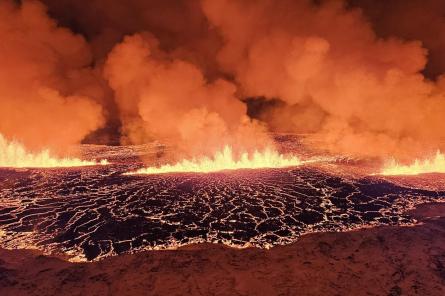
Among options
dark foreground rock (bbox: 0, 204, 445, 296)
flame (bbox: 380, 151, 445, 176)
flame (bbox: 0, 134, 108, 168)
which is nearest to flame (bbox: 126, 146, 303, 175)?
flame (bbox: 380, 151, 445, 176)

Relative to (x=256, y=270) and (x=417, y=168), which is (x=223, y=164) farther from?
(x=256, y=270)

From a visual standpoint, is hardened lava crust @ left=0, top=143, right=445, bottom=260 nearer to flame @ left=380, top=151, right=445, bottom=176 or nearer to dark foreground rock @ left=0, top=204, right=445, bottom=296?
dark foreground rock @ left=0, top=204, right=445, bottom=296

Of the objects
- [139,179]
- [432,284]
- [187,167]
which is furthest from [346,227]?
[187,167]

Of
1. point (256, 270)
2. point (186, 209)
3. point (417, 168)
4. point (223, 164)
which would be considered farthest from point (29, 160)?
point (417, 168)

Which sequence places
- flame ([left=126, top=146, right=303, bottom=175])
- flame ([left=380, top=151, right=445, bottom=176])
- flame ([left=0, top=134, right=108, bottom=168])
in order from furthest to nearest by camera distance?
flame ([left=0, top=134, right=108, bottom=168]) < flame ([left=126, top=146, right=303, bottom=175]) < flame ([left=380, top=151, right=445, bottom=176])

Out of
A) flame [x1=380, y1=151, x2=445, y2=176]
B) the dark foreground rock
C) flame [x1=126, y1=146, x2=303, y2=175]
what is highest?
flame [x1=126, y1=146, x2=303, y2=175]

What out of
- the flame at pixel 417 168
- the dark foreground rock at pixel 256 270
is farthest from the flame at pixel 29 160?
the flame at pixel 417 168
